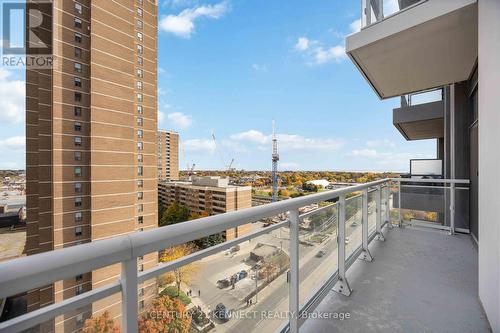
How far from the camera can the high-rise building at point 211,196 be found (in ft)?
123

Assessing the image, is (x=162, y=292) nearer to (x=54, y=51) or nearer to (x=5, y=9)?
(x=5, y=9)

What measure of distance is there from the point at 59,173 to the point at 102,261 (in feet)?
93.1

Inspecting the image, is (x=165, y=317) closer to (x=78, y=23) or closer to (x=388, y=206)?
(x=388, y=206)

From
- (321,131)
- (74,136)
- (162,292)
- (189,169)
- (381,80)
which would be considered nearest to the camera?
(162,292)

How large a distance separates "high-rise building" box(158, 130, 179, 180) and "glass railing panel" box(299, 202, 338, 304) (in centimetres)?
7025

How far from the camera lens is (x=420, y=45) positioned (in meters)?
3.27

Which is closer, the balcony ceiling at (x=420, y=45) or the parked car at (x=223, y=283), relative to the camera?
the parked car at (x=223, y=283)

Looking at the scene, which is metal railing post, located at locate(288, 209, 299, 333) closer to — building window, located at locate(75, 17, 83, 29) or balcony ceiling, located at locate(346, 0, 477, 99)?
balcony ceiling, located at locate(346, 0, 477, 99)

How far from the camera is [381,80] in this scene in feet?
14.9

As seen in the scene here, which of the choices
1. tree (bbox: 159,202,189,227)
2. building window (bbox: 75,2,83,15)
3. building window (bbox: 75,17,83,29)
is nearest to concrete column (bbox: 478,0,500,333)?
building window (bbox: 75,17,83,29)

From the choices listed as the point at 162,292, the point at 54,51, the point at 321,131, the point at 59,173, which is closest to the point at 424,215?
the point at 162,292

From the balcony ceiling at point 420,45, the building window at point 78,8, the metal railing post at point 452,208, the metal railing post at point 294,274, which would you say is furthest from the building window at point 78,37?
the metal railing post at point 452,208

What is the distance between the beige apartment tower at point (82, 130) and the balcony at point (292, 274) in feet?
87.7

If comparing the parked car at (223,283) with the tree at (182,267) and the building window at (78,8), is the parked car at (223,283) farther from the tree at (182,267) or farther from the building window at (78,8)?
the building window at (78,8)
